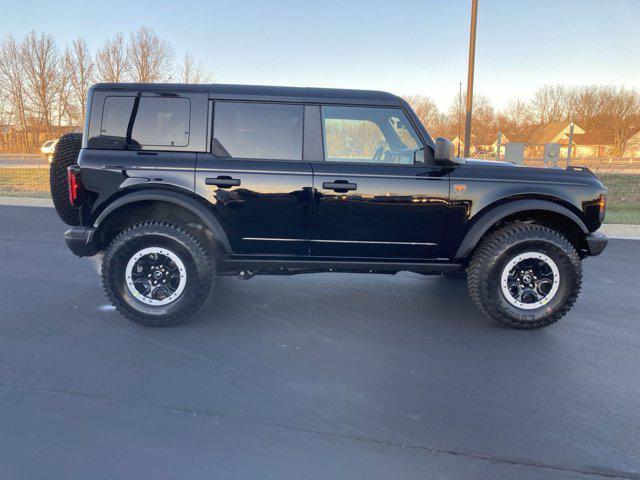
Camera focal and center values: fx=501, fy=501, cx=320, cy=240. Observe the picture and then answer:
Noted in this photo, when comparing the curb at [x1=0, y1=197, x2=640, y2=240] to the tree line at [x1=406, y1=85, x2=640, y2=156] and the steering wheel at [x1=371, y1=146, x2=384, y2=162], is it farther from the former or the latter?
the tree line at [x1=406, y1=85, x2=640, y2=156]

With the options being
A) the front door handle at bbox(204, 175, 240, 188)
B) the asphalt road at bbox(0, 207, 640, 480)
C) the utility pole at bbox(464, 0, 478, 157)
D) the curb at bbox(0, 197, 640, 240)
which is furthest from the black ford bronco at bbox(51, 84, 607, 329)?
the utility pole at bbox(464, 0, 478, 157)

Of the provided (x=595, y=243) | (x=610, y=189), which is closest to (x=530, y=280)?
(x=595, y=243)

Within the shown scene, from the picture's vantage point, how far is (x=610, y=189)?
725 inches

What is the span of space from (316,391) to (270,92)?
8.25ft

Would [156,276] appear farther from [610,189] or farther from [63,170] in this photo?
[610,189]

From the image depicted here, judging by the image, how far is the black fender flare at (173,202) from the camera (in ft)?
13.8

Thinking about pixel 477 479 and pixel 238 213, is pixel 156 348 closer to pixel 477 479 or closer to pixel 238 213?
pixel 238 213

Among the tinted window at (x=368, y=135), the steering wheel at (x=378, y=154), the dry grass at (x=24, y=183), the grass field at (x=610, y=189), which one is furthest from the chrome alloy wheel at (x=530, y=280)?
the dry grass at (x=24, y=183)

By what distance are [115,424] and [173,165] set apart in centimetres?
218

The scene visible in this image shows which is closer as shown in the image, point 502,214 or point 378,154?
point 502,214

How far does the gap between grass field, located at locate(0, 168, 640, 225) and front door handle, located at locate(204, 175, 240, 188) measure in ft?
30.8

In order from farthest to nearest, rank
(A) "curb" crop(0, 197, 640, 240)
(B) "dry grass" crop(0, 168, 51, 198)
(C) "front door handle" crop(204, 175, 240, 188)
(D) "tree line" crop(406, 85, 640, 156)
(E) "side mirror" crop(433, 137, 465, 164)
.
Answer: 1. (D) "tree line" crop(406, 85, 640, 156)
2. (B) "dry grass" crop(0, 168, 51, 198)
3. (A) "curb" crop(0, 197, 640, 240)
4. (C) "front door handle" crop(204, 175, 240, 188)
5. (E) "side mirror" crop(433, 137, 465, 164)

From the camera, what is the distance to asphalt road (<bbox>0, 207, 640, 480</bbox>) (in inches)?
98.1

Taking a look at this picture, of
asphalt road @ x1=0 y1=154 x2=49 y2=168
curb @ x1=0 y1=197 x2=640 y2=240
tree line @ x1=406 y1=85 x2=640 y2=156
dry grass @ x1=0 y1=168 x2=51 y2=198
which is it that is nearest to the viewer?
curb @ x1=0 y1=197 x2=640 y2=240
